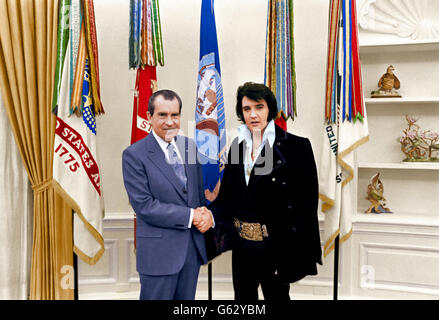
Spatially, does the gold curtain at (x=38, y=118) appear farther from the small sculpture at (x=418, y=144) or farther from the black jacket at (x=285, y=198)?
the small sculpture at (x=418, y=144)

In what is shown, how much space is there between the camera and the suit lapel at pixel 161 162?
1782mm

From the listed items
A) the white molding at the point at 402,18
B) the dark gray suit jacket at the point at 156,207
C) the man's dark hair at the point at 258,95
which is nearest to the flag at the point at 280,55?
the man's dark hair at the point at 258,95

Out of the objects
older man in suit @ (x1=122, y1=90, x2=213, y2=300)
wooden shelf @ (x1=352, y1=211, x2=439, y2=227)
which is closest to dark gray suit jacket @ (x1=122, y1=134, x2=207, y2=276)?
older man in suit @ (x1=122, y1=90, x2=213, y2=300)

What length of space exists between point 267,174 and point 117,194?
1426 mm

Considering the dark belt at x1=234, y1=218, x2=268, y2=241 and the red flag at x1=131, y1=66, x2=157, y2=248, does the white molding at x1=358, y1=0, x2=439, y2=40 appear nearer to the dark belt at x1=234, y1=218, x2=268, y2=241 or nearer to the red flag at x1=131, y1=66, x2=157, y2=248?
the red flag at x1=131, y1=66, x2=157, y2=248

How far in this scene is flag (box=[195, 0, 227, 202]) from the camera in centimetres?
200

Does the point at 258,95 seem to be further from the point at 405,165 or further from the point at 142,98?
the point at 405,165

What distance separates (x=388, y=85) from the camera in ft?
8.51

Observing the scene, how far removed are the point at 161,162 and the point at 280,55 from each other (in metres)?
1.00

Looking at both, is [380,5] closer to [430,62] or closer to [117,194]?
[430,62]
